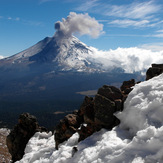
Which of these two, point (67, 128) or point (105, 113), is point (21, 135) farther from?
point (105, 113)

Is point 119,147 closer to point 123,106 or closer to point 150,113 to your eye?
point 150,113

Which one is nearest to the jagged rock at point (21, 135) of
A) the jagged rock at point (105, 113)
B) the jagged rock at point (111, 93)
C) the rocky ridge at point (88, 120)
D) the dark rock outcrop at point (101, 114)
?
the rocky ridge at point (88, 120)

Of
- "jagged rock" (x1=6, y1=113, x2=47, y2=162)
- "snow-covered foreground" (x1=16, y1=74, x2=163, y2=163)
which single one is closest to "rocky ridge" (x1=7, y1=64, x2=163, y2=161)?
"jagged rock" (x1=6, y1=113, x2=47, y2=162)

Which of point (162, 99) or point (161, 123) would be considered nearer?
point (161, 123)

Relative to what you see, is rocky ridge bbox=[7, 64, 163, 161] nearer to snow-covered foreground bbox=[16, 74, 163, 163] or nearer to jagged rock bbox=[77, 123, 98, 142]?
jagged rock bbox=[77, 123, 98, 142]

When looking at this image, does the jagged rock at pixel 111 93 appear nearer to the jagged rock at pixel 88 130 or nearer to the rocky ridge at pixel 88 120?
the rocky ridge at pixel 88 120

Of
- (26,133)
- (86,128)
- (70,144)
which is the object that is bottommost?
(26,133)

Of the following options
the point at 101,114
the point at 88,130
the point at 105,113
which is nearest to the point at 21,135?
the point at 88,130

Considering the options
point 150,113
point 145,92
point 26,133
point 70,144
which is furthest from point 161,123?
point 26,133
